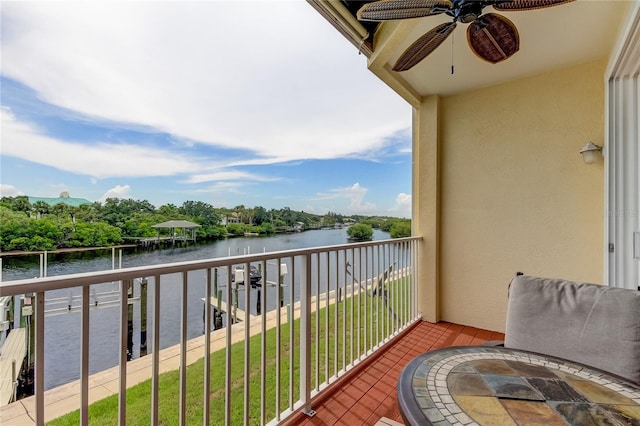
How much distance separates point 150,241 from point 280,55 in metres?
4.76

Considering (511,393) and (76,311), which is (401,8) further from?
(76,311)

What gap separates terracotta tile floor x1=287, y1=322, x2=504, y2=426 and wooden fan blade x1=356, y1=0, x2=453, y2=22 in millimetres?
2549

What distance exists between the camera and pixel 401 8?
1731mm

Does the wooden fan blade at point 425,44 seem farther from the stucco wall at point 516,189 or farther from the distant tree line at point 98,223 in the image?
the distant tree line at point 98,223

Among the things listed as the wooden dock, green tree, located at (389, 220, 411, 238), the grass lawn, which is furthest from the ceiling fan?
the wooden dock

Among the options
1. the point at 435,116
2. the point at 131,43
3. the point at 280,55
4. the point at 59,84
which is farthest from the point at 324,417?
the point at 280,55

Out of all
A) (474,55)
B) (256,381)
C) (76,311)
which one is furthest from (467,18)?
(256,381)

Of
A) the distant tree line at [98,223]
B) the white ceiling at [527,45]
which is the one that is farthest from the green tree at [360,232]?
the white ceiling at [527,45]

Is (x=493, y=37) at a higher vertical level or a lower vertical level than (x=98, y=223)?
higher

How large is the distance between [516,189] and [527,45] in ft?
4.76

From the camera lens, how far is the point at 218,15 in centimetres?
421

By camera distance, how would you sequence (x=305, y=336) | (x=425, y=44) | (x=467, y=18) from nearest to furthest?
(x=467, y=18) → (x=305, y=336) → (x=425, y=44)

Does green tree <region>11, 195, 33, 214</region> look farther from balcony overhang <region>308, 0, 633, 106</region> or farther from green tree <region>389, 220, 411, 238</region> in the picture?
green tree <region>389, 220, 411, 238</region>

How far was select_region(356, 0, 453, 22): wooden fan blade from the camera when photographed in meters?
1.70
